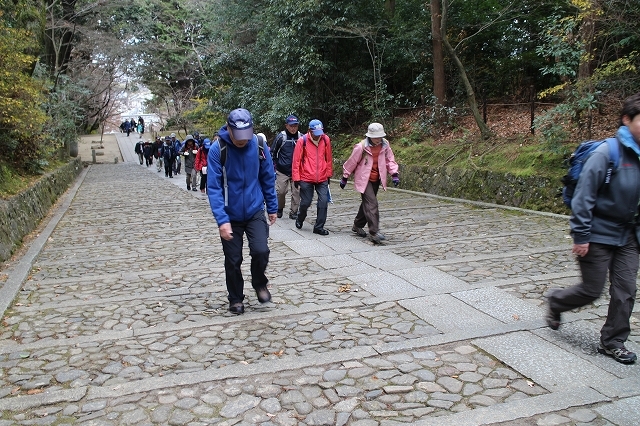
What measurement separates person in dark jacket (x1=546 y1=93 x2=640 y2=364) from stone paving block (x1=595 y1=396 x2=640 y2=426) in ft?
1.95

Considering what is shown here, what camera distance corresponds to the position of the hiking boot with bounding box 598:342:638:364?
3.89 m

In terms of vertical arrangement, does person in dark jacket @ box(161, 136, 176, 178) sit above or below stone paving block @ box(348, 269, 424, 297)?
above

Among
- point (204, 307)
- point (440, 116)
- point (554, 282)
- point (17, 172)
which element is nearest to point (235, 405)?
point (204, 307)

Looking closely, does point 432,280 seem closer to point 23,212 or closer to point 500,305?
point 500,305

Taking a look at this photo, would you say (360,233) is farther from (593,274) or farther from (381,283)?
(593,274)

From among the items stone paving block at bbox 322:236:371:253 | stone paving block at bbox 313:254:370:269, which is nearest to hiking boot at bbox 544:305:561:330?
stone paving block at bbox 313:254:370:269

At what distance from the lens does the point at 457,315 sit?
5035 millimetres

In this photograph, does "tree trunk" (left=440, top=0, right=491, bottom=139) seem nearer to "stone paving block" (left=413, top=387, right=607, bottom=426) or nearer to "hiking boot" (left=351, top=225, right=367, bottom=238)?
"hiking boot" (left=351, top=225, right=367, bottom=238)

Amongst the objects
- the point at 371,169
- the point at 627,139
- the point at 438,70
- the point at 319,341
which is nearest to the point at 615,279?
the point at 627,139

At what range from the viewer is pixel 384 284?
610 cm

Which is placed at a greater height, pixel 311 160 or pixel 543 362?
pixel 311 160

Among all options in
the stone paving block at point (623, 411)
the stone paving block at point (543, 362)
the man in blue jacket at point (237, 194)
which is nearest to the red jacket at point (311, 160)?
the man in blue jacket at point (237, 194)

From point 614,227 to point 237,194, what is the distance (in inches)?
122

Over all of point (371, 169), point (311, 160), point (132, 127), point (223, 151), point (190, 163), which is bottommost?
point (190, 163)
